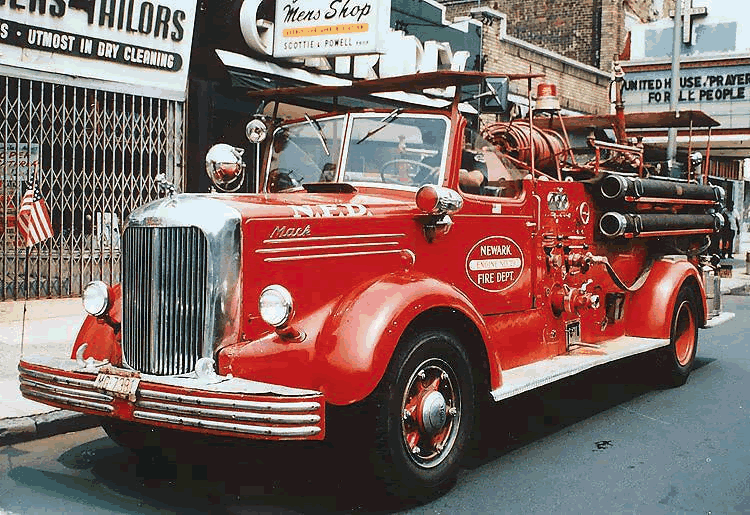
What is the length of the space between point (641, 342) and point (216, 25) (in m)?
7.88

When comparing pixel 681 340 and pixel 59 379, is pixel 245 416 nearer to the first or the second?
pixel 59 379

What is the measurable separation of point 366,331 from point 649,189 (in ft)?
13.3

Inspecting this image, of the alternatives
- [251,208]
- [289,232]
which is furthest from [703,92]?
[251,208]

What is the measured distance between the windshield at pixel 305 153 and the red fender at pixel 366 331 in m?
1.27

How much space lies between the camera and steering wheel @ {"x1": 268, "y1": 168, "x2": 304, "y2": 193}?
6017 millimetres

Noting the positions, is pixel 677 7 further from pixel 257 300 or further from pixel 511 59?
pixel 257 300

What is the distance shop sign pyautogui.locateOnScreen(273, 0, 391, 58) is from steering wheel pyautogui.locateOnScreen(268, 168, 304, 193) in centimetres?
575

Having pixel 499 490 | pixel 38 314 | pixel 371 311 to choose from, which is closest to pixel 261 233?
pixel 371 311

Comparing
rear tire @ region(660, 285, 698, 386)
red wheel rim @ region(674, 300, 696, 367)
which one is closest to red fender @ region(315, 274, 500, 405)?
rear tire @ region(660, 285, 698, 386)

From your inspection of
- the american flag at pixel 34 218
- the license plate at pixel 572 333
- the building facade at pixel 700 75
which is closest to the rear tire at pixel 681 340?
the license plate at pixel 572 333

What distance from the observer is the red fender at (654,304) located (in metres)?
7.68

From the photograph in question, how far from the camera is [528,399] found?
7355mm

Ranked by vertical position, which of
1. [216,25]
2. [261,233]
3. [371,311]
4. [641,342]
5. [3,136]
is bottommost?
[641,342]

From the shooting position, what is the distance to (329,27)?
11.9 metres
